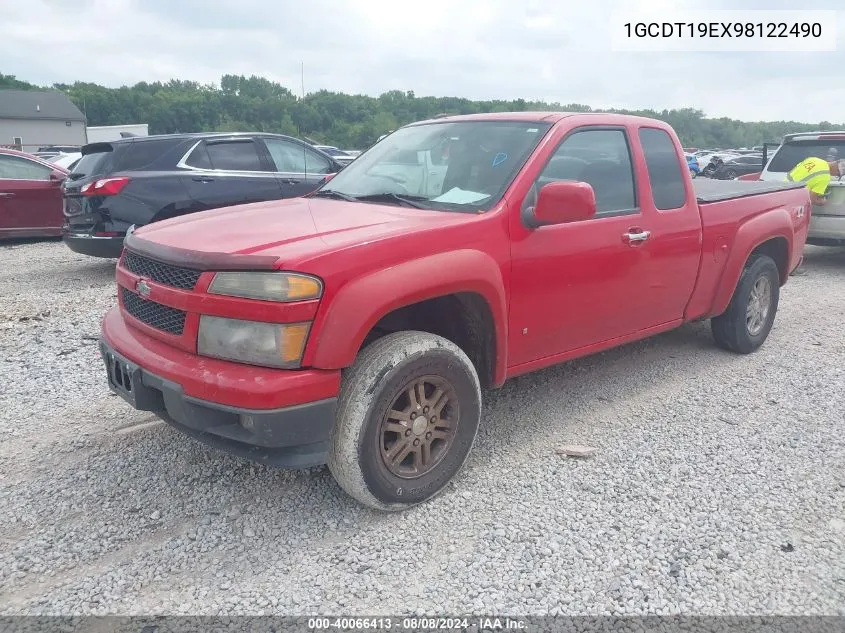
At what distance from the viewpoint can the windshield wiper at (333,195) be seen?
3906 millimetres

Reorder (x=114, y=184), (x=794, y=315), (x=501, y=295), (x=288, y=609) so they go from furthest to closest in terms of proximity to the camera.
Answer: (x=114, y=184) → (x=794, y=315) → (x=501, y=295) → (x=288, y=609)

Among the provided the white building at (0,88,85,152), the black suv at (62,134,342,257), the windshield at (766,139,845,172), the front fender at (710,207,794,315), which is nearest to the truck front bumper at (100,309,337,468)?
the front fender at (710,207,794,315)

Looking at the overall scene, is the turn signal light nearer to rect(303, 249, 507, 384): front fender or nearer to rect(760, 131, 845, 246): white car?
rect(303, 249, 507, 384): front fender

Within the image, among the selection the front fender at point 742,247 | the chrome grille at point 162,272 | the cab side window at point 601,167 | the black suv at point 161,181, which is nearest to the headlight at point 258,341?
the chrome grille at point 162,272

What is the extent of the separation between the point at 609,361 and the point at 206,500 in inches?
126

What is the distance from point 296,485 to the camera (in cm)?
331

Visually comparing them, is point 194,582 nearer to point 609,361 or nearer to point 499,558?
point 499,558

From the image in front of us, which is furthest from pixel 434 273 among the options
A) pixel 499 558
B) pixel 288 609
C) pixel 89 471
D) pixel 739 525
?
pixel 89 471

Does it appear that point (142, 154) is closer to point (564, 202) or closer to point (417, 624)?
point (564, 202)

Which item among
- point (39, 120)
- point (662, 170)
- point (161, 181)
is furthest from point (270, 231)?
point (39, 120)

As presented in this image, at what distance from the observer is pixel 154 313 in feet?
9.97

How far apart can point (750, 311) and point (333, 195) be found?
344cm

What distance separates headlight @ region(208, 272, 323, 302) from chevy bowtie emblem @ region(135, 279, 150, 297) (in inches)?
21.0

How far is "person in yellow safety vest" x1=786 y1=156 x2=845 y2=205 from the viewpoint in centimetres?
866
